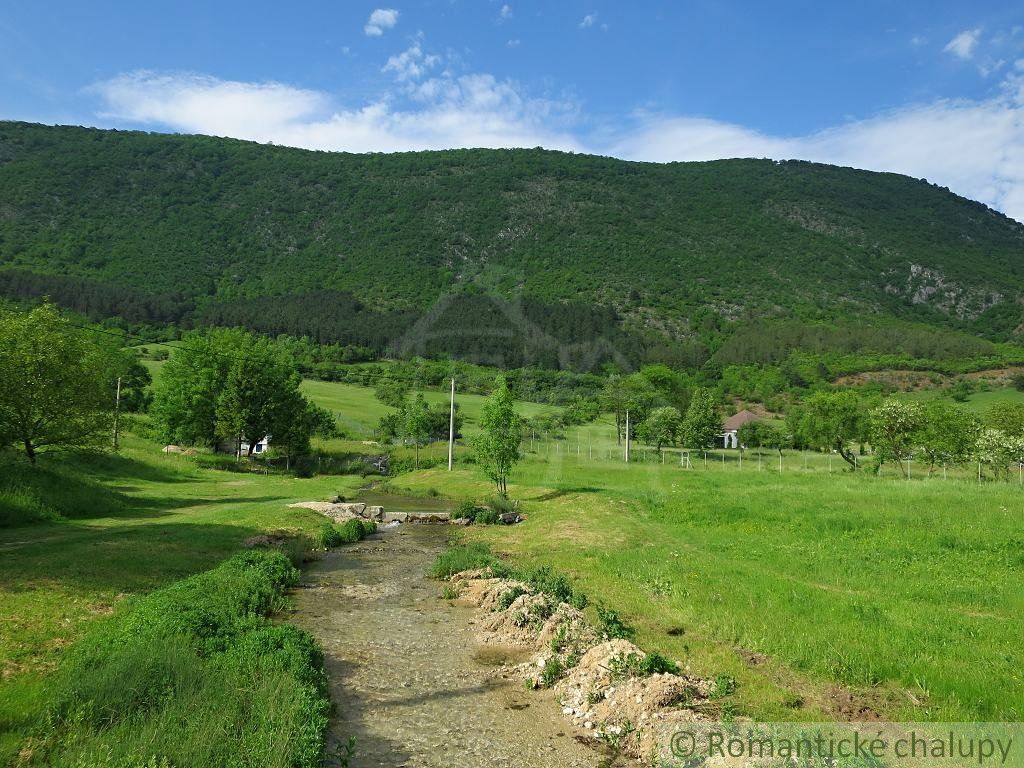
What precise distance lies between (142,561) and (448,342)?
61.4m

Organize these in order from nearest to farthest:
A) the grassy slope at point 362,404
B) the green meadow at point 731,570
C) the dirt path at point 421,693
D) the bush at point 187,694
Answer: the bush at point 187,694 → the dirt path at point 421,693 → the green meadow at point 731,570 → the grassy slope at point 362,404

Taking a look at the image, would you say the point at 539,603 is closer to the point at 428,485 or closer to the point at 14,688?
the point at 14,688

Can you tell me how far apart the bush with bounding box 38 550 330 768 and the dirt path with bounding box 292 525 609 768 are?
0.87 meters

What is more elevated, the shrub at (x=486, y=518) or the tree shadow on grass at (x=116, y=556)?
the tree shadow on grass at (x=116, y=556)

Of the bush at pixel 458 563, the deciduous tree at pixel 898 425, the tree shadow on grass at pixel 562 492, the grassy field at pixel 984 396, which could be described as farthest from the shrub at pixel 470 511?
the grassy field at pixel 984 396

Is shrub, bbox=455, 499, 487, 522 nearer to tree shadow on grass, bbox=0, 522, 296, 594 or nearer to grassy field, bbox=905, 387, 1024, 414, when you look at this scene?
tree shadow on grass, bbox=0, 522, 296, 594

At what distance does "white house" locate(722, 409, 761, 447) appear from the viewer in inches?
3969

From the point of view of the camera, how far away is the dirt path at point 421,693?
8.73 metres

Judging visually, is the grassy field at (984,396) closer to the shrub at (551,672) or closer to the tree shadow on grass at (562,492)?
the tree shadow on grass at (562,492)

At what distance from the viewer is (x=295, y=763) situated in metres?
7.28

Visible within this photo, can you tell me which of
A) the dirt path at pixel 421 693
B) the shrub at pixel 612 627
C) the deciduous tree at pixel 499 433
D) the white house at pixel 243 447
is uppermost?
the deciduous tree at pixel 499 433

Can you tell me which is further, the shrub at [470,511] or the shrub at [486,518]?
the shrub at [470,511]

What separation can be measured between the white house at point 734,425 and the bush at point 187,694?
94146 millimetres

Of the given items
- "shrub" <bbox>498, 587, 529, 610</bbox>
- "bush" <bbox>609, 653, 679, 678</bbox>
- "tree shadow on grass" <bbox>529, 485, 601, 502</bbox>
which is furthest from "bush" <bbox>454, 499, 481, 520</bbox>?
"bush" <bbox>609, 653, 679, 678</bbox>
